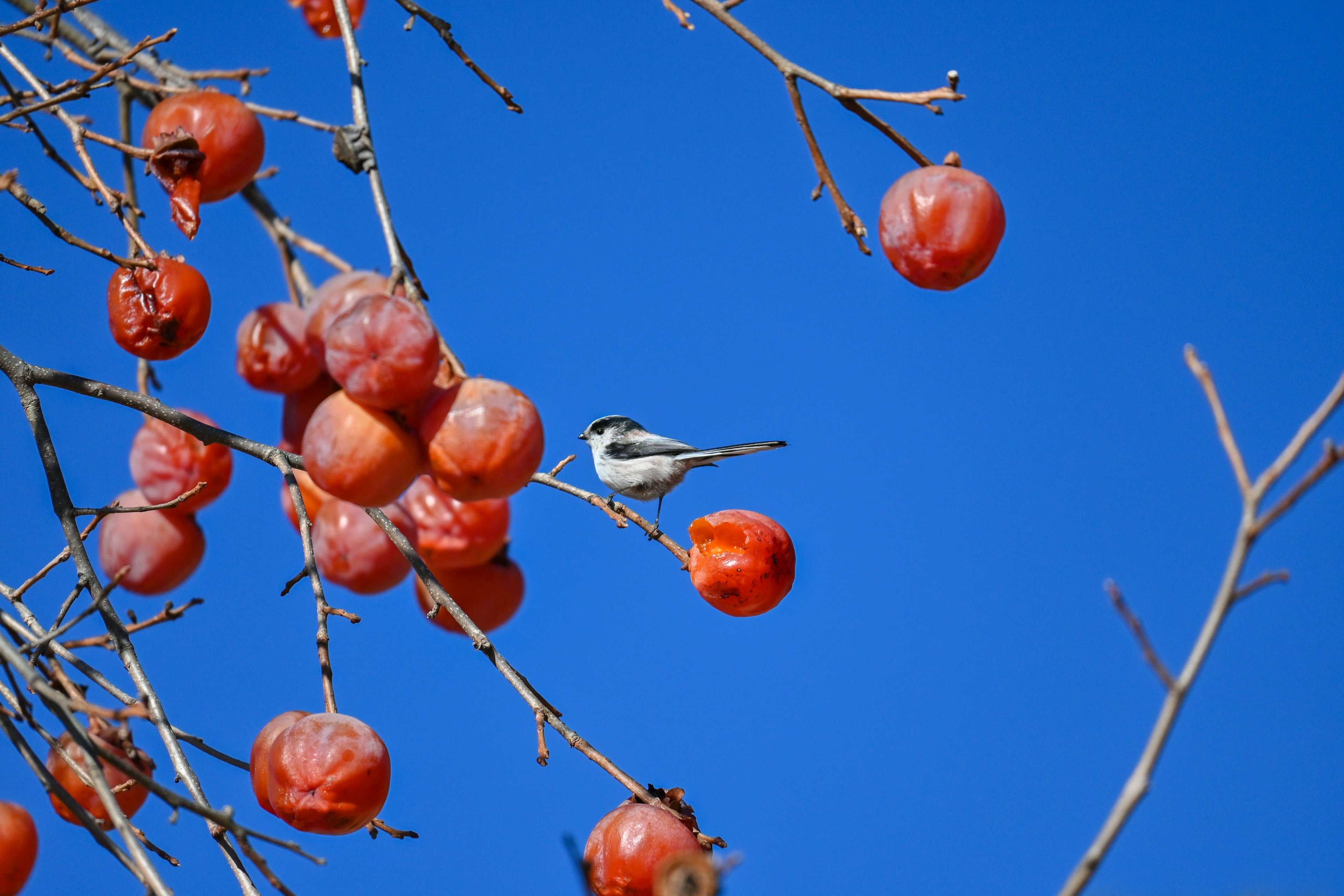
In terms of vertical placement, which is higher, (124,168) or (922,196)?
(124,168)

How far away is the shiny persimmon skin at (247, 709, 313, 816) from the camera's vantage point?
6.40 ft

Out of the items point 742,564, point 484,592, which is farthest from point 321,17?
point 742,564

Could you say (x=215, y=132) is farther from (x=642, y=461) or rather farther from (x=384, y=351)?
(x=642, y=461)

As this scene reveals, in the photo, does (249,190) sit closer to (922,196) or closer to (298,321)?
(298,321)

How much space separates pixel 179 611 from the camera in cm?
207

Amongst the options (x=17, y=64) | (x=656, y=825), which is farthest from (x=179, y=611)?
(x=17, y=64)

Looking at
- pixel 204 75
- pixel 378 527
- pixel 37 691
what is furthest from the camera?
pixel 204 75

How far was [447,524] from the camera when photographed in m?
2.39

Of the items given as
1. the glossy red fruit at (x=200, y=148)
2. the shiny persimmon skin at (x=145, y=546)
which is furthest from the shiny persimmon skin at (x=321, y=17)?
the shiny persimmon skin at (x=145, y=546)

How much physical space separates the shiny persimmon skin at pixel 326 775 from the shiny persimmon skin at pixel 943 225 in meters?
1.25

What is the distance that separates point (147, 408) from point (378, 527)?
19.9 inches

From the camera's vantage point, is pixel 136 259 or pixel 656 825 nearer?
pixel 656 825

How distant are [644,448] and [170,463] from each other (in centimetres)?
173

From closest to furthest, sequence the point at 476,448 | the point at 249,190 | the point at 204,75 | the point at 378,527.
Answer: the point at 476,448, the point at 378,527, the point at 204,75, the point at 249,190
